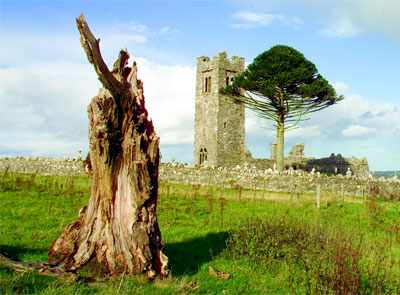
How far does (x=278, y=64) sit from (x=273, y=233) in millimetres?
25094

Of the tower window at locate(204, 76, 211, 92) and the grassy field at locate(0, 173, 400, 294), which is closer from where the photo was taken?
the grassy field at locate(0, 173, 400, 294)

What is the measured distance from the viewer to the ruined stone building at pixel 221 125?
40.2 meters

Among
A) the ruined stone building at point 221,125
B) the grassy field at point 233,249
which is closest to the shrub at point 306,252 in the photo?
the grassy field at point 233,249

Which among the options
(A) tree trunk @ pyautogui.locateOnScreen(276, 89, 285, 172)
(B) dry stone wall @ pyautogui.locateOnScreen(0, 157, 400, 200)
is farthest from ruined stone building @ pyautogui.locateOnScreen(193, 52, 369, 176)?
(B) dry stone wall @ pyautogui.locateOnScreen(0, 157, 400, 200)

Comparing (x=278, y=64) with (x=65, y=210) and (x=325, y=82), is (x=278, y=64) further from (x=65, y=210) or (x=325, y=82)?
(x=65, y=210)

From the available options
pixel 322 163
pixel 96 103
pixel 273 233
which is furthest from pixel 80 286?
pixel 322 163

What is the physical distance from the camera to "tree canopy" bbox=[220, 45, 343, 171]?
108 ft

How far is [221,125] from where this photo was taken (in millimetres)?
40438

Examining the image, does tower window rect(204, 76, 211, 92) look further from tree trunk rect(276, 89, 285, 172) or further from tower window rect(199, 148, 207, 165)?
tree trunk rect(276, 89, 285, 172)

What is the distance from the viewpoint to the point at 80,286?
6.79m

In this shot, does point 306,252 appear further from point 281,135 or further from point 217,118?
point 217,118

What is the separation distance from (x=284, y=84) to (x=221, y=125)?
9175mm

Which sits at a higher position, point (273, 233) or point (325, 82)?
point (325, 82)

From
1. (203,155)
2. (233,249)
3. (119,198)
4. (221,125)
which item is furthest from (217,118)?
(119,198)
